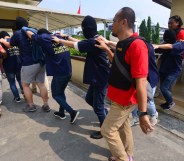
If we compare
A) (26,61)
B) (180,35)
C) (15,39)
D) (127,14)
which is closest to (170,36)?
(180,35)

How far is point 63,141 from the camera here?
11.1 feet

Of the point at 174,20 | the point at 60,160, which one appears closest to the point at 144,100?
the point at 60,160

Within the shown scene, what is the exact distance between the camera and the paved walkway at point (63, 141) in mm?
2988

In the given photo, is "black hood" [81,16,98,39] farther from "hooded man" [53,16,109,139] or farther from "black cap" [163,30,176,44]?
"black cap" [163,30,176,44]

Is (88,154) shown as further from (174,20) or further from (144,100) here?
(174,20)

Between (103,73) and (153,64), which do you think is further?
(103,73)

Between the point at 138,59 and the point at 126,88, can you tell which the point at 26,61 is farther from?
the point at 138,59

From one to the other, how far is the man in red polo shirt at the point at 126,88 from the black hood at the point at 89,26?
2.69 ft

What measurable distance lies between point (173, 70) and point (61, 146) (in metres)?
2.64

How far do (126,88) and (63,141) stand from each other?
5.39 feet

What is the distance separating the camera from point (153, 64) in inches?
113

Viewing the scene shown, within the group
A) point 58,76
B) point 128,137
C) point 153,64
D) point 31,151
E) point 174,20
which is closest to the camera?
point 128,137

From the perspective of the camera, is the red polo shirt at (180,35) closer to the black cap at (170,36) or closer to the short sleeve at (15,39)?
the black cap at (170,36)

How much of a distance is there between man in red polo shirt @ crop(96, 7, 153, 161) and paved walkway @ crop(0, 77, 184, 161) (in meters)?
0.56
